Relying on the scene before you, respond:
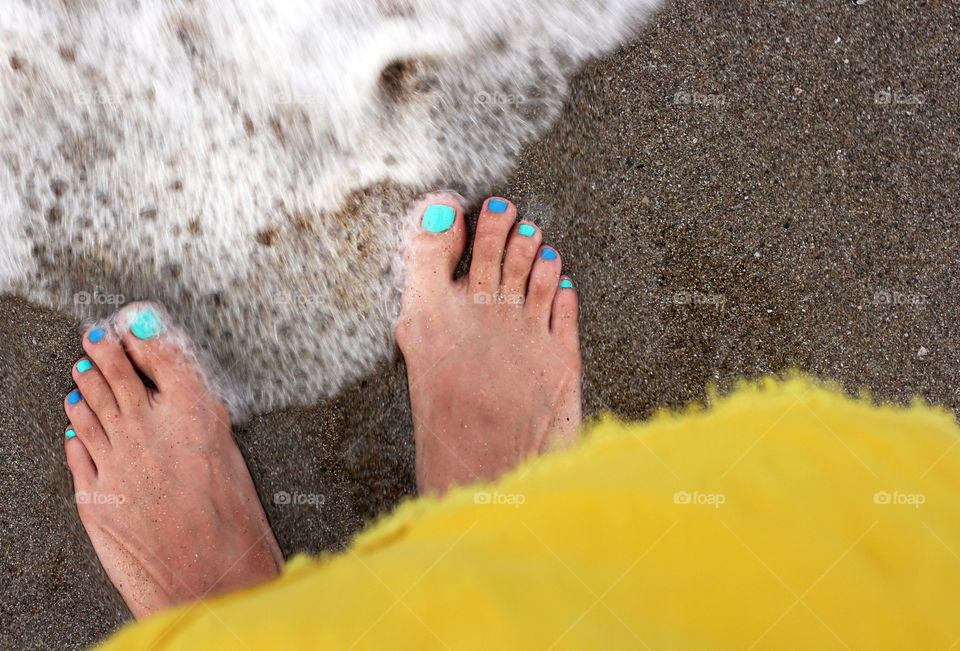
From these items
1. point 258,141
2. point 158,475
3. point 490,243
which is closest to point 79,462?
point 158,475

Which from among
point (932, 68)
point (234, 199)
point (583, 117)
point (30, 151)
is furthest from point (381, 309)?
point (932, 68)

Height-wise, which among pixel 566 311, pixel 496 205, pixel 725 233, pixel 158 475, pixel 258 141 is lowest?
pixel 158 475

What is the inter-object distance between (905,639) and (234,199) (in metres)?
1.57

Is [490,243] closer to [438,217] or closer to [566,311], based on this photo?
[438,217]

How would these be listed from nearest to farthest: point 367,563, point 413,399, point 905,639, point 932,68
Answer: point 905,639
point 367,563
point 932,68
point 413,399

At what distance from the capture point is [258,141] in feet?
4.98

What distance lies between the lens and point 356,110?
4.98ft

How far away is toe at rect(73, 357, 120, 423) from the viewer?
1.52 m

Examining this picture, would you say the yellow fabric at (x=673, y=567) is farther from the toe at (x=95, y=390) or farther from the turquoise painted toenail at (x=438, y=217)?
the turquoise painted toenail at (x=438, y=217)

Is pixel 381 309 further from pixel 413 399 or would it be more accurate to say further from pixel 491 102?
pixel 491 102

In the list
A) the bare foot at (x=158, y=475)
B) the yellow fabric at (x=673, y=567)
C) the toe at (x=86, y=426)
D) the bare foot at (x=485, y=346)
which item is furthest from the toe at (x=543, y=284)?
the toe at (x=86, y=426)

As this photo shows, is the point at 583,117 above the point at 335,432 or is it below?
above

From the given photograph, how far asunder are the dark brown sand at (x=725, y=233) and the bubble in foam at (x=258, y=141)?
131mm

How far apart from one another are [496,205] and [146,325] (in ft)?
2.98
